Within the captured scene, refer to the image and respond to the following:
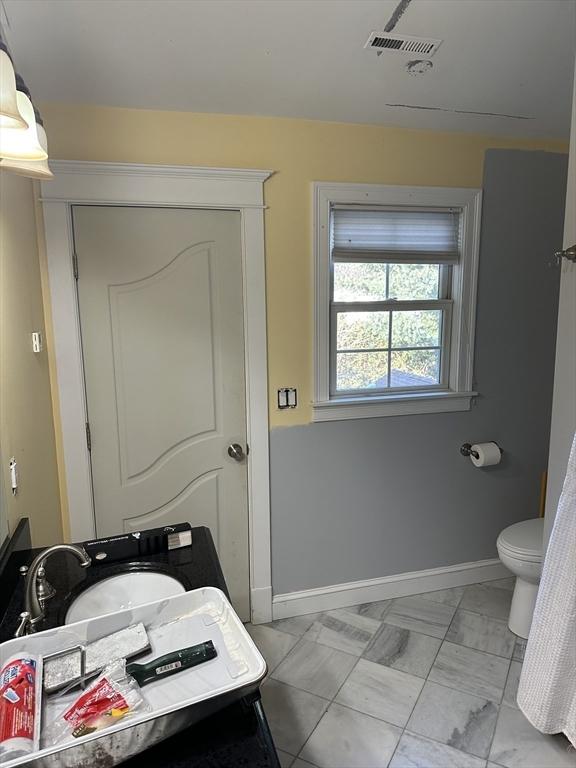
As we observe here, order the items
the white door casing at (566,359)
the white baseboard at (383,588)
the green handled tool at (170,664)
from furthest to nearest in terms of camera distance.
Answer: the white baseboard at (383,588) → the white door casing at (566,359) → the green handled tool at (170,664)

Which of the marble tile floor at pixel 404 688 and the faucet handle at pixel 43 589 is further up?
the faucet handle at pixel 43 589

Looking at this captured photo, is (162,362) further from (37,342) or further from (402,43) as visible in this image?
(402,43)

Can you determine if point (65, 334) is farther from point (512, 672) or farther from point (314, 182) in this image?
point (512, 672)

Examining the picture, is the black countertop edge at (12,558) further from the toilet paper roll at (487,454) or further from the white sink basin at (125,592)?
the toilet paper roll at (487,454)

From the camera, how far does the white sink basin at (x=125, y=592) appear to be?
1235 millimetres

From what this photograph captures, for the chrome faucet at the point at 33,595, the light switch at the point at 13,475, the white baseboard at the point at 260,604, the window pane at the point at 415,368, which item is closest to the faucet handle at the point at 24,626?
the chrome faucet at the point at 33,595

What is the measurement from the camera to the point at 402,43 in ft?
5.37

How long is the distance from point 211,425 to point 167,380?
279mm

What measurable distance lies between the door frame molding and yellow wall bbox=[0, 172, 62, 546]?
0.07m

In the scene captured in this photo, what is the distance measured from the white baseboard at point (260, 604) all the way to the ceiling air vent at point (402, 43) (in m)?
2.26

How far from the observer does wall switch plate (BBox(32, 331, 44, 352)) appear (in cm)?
176

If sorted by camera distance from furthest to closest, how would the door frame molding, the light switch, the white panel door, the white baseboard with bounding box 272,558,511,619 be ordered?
the white baseboard with bounding box 272,558,511,619 → the white panel door → the door frame molding → the light switch

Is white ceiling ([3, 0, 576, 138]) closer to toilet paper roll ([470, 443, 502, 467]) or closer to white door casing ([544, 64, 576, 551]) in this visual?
white door casing ([544, 64, 576, 551])

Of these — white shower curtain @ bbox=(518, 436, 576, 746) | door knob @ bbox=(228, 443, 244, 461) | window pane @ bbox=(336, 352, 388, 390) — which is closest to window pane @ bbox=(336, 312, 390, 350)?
window pane @ bbox=(336, 352, 388, 390)
